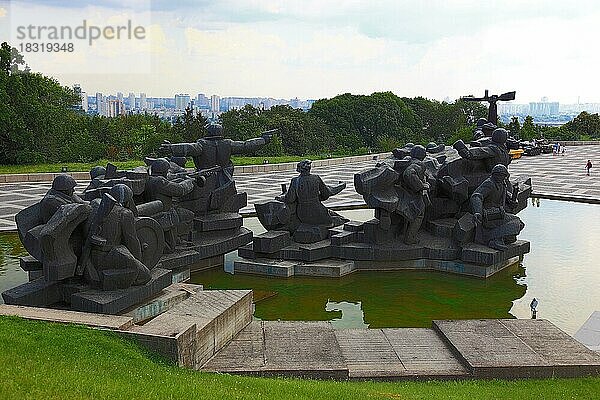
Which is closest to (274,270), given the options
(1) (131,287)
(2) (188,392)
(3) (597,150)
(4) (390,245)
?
(4) (390,245)

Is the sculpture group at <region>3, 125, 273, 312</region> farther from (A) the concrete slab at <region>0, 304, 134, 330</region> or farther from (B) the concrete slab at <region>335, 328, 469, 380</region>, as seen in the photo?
(B) the concrete slab at <region>335, 328, 469, 380</region>

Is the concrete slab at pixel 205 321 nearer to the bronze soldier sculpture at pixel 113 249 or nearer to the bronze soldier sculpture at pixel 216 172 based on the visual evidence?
the bronze soldier sculpture at pixel 113 249

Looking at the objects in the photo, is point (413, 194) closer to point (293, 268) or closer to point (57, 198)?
point (293, 268)

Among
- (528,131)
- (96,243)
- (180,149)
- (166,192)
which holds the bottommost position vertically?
(96,243)

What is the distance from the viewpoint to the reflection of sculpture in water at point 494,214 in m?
14.5

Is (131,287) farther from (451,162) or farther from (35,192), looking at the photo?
(35,192)

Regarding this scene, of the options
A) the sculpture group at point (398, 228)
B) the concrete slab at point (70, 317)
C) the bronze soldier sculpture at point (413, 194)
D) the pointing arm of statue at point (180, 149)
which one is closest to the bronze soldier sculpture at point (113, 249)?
the concrete slab at point (70, 317)

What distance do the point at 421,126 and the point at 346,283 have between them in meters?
57.5

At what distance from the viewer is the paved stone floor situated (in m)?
23.5

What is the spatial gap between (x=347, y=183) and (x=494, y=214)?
1580cm

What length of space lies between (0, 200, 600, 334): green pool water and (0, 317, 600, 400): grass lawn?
3.42 metres

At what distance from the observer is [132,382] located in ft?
20.6

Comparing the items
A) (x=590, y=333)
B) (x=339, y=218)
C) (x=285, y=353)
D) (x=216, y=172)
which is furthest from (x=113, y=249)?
(x=590, y=333)

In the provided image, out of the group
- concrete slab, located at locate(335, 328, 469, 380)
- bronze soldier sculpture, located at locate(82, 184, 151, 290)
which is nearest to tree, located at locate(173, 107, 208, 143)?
bronze soldier sculpture, located at locate(82, 184, 151, 290)
